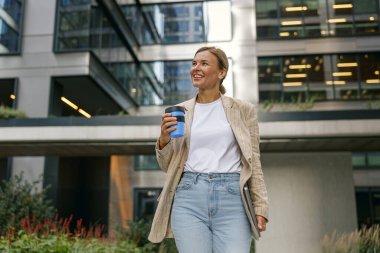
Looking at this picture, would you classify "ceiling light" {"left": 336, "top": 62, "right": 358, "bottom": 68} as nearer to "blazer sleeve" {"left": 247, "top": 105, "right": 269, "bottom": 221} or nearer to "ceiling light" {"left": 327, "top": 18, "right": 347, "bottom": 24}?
"ceiling light" {"left": 327, "top": 18, "right": 347, "bottom": 24}

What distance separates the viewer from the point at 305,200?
26.0ft

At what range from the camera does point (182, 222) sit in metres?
2.47

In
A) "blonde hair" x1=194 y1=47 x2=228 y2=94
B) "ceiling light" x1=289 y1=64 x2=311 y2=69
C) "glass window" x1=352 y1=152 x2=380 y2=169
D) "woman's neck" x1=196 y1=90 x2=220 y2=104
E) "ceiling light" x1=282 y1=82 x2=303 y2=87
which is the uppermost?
"ceiling light" x1=289 y1=64 x2=311 y2=69

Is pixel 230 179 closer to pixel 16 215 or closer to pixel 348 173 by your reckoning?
pixel 348 173

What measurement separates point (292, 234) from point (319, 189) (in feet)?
3.49

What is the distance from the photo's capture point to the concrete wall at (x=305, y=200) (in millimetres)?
7746

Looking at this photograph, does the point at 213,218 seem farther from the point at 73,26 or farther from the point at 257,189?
the point at 73,26

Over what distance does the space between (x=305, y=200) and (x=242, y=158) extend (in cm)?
585

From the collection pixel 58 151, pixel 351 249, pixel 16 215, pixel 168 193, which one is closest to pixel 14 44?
pixel 16 215

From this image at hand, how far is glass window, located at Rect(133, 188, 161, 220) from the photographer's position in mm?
20906

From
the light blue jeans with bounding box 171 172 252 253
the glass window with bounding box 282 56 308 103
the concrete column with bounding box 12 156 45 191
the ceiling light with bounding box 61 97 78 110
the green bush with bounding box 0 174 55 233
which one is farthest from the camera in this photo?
the glass window with bounding box 282 56 308 103

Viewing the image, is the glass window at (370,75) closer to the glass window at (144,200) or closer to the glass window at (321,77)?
the glass window at (321,77)

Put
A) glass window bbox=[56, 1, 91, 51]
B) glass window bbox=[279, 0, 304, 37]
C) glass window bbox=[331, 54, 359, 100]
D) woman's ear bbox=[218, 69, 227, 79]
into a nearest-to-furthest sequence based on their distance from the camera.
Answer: woman's ear bbox=[218, 69, 227, 79], glass window bbox=[56, 1, 91, 51], glass window bbox=[331, 54, 359, 100], glass window bbox=[279, 0, 304, 37]

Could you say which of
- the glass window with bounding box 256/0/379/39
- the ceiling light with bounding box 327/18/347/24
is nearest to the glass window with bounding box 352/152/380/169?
the glass window with bounding box 256/0/379/39
